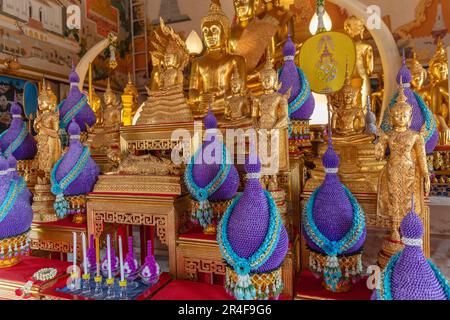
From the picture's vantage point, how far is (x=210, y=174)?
1.58m

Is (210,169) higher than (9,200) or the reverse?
higher

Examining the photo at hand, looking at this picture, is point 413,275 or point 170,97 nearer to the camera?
point 413,275

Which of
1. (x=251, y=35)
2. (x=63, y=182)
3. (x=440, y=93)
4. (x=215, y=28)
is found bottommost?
(x=63, y=182)

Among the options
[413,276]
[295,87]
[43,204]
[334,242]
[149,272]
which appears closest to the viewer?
[413,276]

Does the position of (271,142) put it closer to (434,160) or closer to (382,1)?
(434,160)

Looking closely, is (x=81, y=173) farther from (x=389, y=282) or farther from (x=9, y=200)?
(x=389, y=282)

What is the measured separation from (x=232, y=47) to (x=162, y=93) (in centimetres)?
141

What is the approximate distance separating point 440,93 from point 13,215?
3.41 m

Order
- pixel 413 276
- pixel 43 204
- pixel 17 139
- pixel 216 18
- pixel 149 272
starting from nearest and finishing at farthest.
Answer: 1. pixel 413 276
2. pixel 149 272
3. pixel 43 204
4. pixel 17 139
5. pixel 216 18

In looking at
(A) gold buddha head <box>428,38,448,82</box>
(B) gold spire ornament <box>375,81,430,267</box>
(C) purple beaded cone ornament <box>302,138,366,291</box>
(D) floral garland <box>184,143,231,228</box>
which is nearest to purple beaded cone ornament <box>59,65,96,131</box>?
(D) floral garland <box>184,143,231,228</box>

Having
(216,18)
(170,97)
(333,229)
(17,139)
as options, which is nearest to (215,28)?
(216,18)

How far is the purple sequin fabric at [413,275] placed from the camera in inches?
33.1

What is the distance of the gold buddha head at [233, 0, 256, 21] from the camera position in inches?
126

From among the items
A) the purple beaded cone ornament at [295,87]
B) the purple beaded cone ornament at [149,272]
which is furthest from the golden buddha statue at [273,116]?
the purple beaded cone ornament at [149,272]
